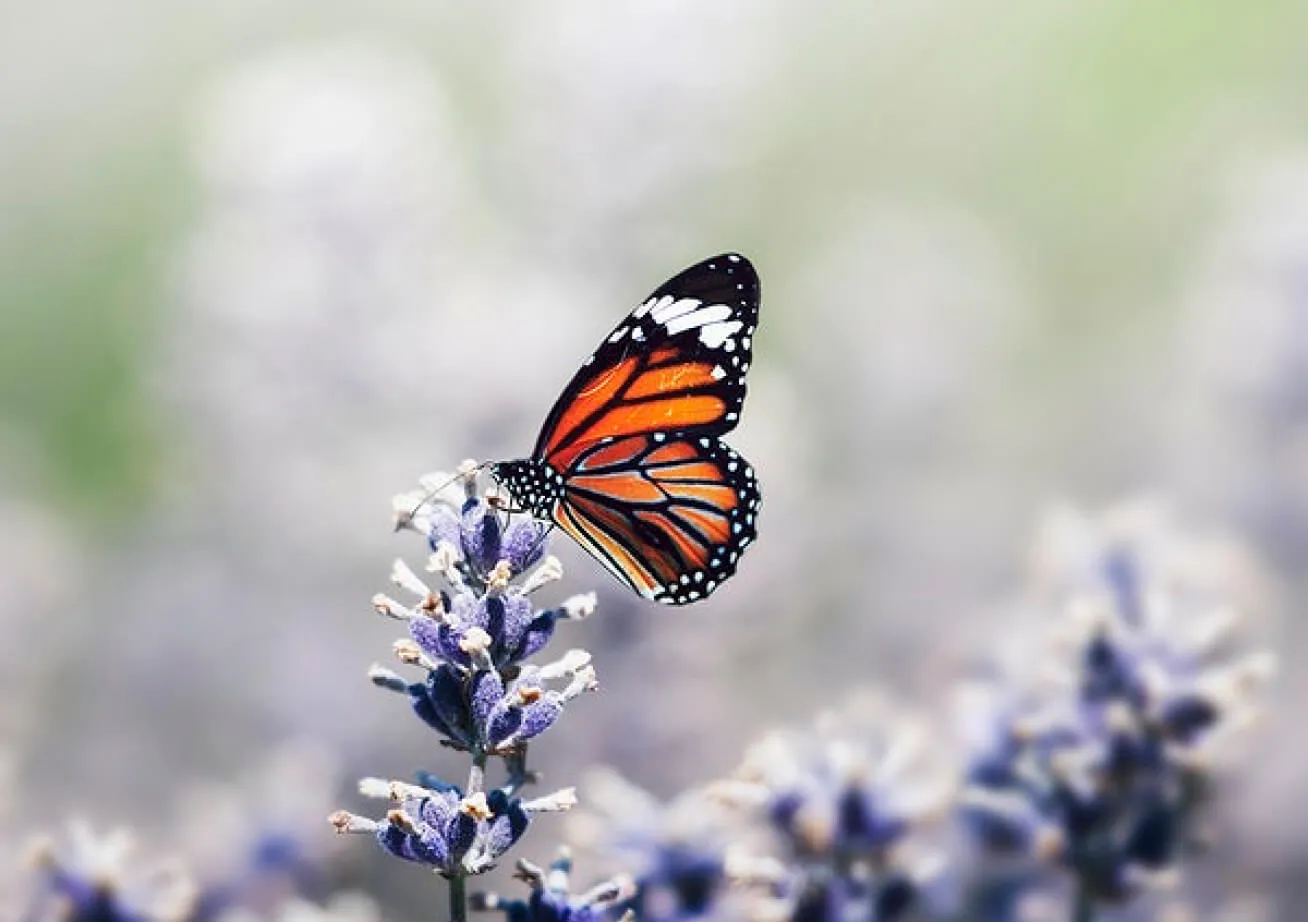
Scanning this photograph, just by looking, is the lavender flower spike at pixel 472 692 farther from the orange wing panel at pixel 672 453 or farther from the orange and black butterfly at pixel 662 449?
the orange wing panel at pixel 672 453

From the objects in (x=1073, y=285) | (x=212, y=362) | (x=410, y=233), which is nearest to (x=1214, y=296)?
(x=1073, y=285)

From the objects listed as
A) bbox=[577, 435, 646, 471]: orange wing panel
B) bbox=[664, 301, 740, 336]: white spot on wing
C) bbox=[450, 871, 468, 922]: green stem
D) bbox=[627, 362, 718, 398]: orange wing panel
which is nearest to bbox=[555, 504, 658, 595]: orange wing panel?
bbox=[577, 435, 646, 471]: orange wing panel

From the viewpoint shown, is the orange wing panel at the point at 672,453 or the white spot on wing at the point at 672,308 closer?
the white spot on wing at the point at 672,308

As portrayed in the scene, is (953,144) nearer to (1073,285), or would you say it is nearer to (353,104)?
(1073,285)

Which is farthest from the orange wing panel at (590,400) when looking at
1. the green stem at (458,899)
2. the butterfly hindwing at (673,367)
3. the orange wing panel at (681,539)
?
the green stem at (458,899)

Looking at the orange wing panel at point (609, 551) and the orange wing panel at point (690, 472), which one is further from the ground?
the orange wing panel at point (690, 472)
